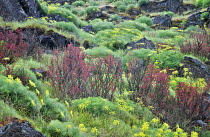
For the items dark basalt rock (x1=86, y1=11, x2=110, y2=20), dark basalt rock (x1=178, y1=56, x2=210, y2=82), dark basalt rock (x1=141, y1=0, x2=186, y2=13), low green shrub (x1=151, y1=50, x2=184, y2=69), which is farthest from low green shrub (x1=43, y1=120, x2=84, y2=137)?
dark basalt rock (x1=141, y1=0, x2=186, y2=13)

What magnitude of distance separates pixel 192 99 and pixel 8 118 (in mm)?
3613

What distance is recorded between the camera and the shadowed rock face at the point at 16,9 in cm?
1014

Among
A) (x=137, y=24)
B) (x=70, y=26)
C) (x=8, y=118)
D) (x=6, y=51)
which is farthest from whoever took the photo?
(x=137, y=24)

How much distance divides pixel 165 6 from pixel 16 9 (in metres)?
14.8

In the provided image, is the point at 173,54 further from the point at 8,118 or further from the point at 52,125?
the point at 8,118

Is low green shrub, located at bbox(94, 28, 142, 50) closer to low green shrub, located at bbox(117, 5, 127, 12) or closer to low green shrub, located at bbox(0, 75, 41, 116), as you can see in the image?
low green shrub, located at bbox(0, 75, 41, 116)

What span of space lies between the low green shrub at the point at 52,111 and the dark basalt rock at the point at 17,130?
1.03 meters

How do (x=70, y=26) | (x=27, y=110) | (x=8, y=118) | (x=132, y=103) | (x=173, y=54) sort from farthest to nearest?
1. (x=70, y=26)
2. (x=173, y=54)
3. (x=132, y=103)
4. (x=27, y=110)
5. (x=8, y=118)

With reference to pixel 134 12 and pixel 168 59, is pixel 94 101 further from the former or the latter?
pixel 134 12

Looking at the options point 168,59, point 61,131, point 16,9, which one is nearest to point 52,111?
point 61,131

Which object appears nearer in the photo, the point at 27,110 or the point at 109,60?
the point at 27,110

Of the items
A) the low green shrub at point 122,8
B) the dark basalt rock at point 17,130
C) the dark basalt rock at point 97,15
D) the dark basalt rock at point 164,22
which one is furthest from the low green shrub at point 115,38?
the low green shrub at point 122,8

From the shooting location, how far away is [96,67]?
5.57 m

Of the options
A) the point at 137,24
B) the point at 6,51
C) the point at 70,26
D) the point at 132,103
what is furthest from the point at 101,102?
the point at 137,24
